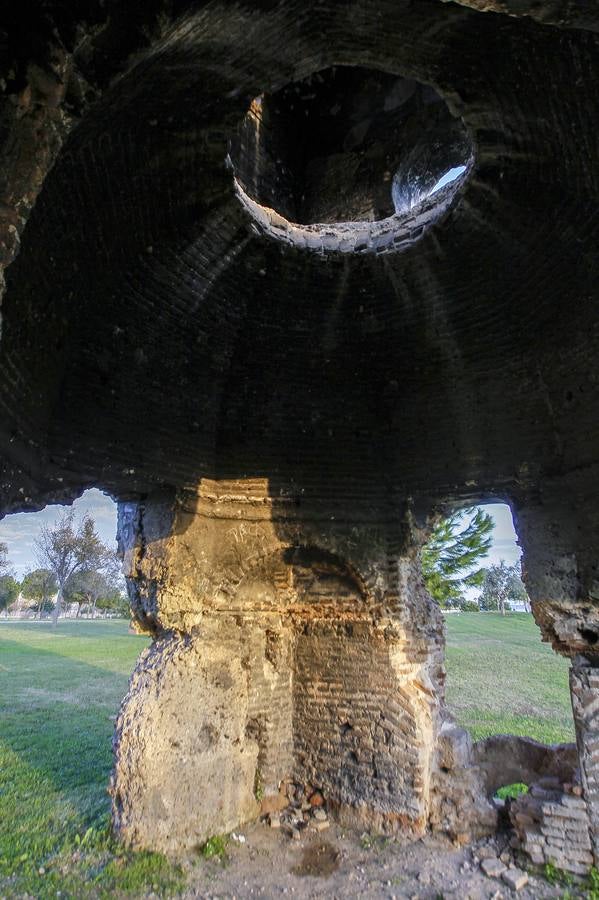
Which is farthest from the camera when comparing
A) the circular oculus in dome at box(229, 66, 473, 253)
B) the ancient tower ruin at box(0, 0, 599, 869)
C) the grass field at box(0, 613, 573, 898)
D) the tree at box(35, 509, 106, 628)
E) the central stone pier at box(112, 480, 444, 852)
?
the tree at box(35, 509, 106, 628)

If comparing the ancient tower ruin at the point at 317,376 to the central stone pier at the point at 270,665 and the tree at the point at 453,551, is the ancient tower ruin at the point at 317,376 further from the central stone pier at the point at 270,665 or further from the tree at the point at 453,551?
the tree at the point at 453,551

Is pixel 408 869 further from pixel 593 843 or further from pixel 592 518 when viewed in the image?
pixel 592 518

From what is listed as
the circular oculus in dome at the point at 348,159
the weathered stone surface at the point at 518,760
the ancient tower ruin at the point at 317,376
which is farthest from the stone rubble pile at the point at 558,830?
the circular oculus in dome at the point at 348,159

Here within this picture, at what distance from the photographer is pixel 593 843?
5008mm

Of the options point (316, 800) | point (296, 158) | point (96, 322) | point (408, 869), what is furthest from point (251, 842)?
point (296, 158)

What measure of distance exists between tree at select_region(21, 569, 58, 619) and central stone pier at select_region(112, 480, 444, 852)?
4283cm

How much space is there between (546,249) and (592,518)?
270 cm

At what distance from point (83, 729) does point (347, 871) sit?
6.51 meters

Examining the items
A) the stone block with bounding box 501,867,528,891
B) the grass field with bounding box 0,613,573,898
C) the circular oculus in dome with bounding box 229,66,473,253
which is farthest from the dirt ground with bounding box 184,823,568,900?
the circular oculus in dome with bounding box 229,66,473,253

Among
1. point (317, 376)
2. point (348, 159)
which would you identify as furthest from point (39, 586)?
point (348, 159)

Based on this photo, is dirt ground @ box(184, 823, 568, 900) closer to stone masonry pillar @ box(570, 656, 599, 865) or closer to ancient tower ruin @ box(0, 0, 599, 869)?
ancient tower ruin @ box(0, 0, 599, 869)

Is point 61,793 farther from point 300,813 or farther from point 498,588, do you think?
point 498,588

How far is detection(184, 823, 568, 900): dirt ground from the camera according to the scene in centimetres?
482

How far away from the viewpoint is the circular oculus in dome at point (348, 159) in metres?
5.57
